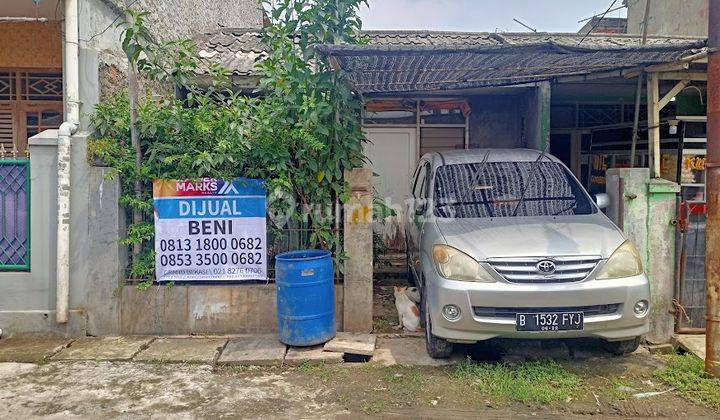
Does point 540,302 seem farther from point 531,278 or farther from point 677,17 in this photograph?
point 677,17

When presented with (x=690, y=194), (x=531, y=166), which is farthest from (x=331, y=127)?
(x=690, y=194)

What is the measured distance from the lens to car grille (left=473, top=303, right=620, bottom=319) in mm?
4199

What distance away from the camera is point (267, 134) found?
212 inches

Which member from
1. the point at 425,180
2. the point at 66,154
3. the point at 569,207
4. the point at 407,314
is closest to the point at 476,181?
the point at 425,180

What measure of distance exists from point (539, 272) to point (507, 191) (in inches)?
51.5

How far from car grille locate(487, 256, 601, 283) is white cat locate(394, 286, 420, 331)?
1.55m

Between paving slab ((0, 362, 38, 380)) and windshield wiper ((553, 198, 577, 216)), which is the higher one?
windshield wiper ((553, 198, 577, 216))

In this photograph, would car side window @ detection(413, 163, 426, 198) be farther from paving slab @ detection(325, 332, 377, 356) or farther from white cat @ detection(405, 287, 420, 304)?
paving slab @ detection(325, 332, 377, 356)

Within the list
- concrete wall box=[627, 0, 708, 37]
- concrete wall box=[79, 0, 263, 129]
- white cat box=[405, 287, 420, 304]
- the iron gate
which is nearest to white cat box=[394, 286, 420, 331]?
white cat box=[405, 287, 420, 304]

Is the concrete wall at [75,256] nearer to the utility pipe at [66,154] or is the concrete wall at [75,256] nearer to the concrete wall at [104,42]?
the utility pipe at [66,154]

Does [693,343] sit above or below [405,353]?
above

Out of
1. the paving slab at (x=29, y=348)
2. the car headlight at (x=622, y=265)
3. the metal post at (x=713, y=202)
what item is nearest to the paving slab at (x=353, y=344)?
the car headlight at (x=622, y=265)

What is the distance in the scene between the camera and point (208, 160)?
5.24 metres

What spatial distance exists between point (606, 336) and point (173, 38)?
772 centimetres
